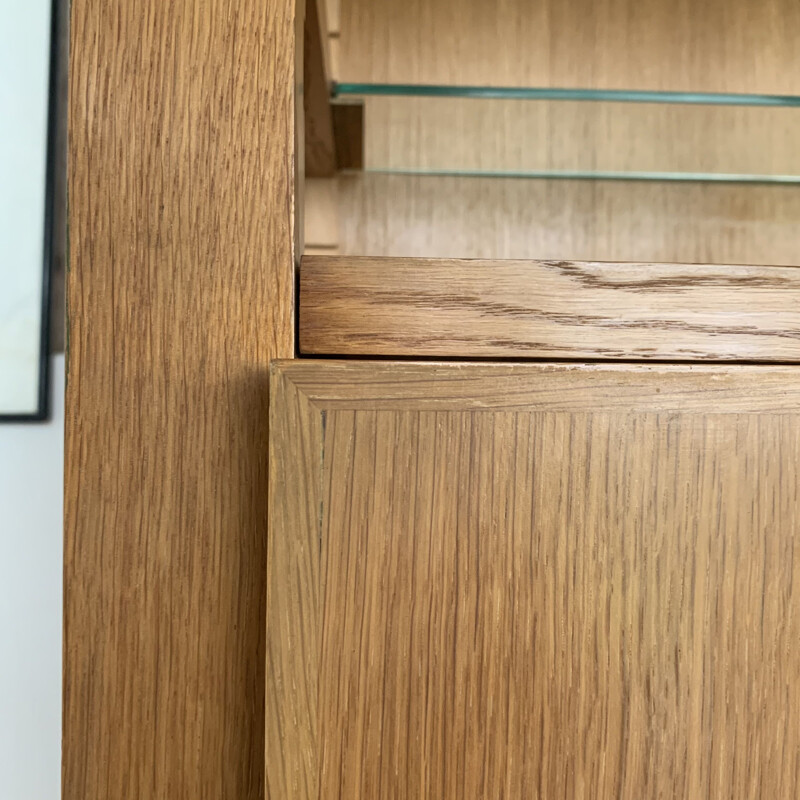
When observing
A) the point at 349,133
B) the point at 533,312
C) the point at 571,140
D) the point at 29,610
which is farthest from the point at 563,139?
the point at 29,610

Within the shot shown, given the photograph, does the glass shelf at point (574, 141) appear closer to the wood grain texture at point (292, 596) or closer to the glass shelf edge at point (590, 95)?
the glass shelf edge at point (590, 95)

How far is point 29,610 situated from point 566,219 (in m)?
0.58

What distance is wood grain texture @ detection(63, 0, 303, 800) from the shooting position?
235mm

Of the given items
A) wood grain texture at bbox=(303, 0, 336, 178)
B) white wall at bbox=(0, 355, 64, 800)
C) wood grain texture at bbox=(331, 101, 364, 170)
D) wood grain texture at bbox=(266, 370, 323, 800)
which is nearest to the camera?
wood grain texture at bbox=(266, 370, 323, 800)

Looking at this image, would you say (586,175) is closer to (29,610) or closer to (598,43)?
(598,43)

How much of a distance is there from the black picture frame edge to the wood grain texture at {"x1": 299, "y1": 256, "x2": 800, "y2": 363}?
510 millimetres

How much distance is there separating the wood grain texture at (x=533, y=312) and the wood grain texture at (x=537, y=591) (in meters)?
0.02

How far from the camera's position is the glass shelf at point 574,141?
0.58 metres

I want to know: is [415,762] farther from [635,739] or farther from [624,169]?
[624,169]

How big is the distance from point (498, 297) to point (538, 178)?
40 centimetres

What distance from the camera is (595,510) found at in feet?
0.74

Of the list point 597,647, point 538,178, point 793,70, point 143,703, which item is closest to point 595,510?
point 597,647

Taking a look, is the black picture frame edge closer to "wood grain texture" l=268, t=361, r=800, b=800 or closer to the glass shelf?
the glass shelf

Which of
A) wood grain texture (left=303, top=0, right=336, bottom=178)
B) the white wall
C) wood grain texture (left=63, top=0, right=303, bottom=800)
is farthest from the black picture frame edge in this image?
wood grain texture (left=63, top=0, right=303, bottom=800)
